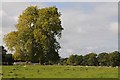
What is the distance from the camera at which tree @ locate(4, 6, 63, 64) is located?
58531mm

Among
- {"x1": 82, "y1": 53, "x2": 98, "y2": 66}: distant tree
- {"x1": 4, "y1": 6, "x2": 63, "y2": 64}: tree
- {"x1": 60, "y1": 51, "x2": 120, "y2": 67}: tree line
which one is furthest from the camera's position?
{"x1": 82, "y1": 53, "x2": 98, "y2": 66}: distant tree

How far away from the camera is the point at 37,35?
58.5 m

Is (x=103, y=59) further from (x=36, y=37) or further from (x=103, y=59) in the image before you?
(x=36, y=37)

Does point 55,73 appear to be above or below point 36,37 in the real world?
below

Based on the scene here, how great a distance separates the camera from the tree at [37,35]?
192ft

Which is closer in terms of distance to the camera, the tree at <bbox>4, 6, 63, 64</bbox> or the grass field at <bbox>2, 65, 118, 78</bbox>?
the grass field at <bbox>2, 65, 118, 78</bbox>

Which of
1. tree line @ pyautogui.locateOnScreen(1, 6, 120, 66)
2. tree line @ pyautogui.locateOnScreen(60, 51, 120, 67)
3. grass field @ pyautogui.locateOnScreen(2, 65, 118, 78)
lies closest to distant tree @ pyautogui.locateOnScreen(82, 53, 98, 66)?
tree line @ pyautogui.locateOnScreen(60, 51, 120, 67)

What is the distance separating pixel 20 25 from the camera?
6156 cm

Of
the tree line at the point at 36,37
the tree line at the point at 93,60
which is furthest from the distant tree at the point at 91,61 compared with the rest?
the tree line at the point at 36,37

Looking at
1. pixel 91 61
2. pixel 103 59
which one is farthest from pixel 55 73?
pixel 91 61

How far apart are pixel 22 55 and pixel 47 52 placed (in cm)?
479

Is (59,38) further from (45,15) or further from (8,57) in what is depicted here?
(8,57)

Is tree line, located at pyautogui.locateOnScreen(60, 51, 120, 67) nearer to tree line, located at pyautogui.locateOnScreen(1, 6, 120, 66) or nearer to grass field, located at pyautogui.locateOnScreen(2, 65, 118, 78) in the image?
tree line, located at pyautogui.locateOnScreen(1, 6, 120, 66)

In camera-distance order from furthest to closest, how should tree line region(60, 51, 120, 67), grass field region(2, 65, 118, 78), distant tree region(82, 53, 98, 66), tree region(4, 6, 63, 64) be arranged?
distant tree region(82, 53, 98, 66)
tree line region(60, 51, 120, 67)
tree region(4, 6, 63, 64)
grass field region(2, 65, 118, 78)
